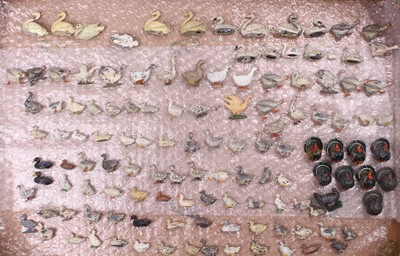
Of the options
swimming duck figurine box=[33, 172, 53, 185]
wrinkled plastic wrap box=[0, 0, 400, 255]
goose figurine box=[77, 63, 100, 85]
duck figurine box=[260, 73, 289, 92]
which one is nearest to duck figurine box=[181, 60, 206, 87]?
wrinkled plastic wrap box=[0, 0, 400, 255]

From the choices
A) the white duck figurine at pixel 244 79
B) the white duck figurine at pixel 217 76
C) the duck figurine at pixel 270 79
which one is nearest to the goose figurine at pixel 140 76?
the white duck figurine at pixel 217 76

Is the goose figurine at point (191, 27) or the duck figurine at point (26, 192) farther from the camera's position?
the duck figurine at point (26, 192)

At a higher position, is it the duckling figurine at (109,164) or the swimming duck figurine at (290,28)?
the swimming duck figurine at (290,28)

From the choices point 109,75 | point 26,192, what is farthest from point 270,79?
point 26,192

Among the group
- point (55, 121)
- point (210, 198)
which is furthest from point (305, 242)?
point (55, 121)

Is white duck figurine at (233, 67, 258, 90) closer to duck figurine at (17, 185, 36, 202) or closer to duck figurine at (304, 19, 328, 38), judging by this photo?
duck figurine at (304, 19, 328, 38)

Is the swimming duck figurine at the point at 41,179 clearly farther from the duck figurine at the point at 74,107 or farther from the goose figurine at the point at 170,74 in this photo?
the goose figurine at the point at 170,74

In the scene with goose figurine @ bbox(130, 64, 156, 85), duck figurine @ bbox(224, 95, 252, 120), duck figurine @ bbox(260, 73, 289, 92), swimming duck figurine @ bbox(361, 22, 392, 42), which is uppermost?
swimming duck figurine @ bbox(361, 22, 392, 42)
